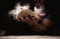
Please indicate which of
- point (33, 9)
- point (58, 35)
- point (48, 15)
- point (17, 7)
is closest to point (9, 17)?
point (17, 7)

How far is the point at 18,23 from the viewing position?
69.7 inches

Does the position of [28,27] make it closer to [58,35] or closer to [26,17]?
[26,17]

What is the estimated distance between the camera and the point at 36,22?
5.84ft

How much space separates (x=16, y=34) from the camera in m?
1.77

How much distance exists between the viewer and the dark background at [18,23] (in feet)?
5.79

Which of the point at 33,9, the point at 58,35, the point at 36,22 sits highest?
the point at 33,9

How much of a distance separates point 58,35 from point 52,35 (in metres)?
0.06

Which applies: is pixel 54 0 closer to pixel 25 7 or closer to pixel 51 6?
pixel 51 6

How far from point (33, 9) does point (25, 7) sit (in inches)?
3.2

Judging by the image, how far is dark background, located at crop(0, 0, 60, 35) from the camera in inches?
69.4

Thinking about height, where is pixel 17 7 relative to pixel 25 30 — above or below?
above

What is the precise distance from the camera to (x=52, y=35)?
1.77 m

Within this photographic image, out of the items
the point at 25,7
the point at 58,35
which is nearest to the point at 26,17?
the point at 25,7

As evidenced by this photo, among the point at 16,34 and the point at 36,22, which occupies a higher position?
the point at 36,22
